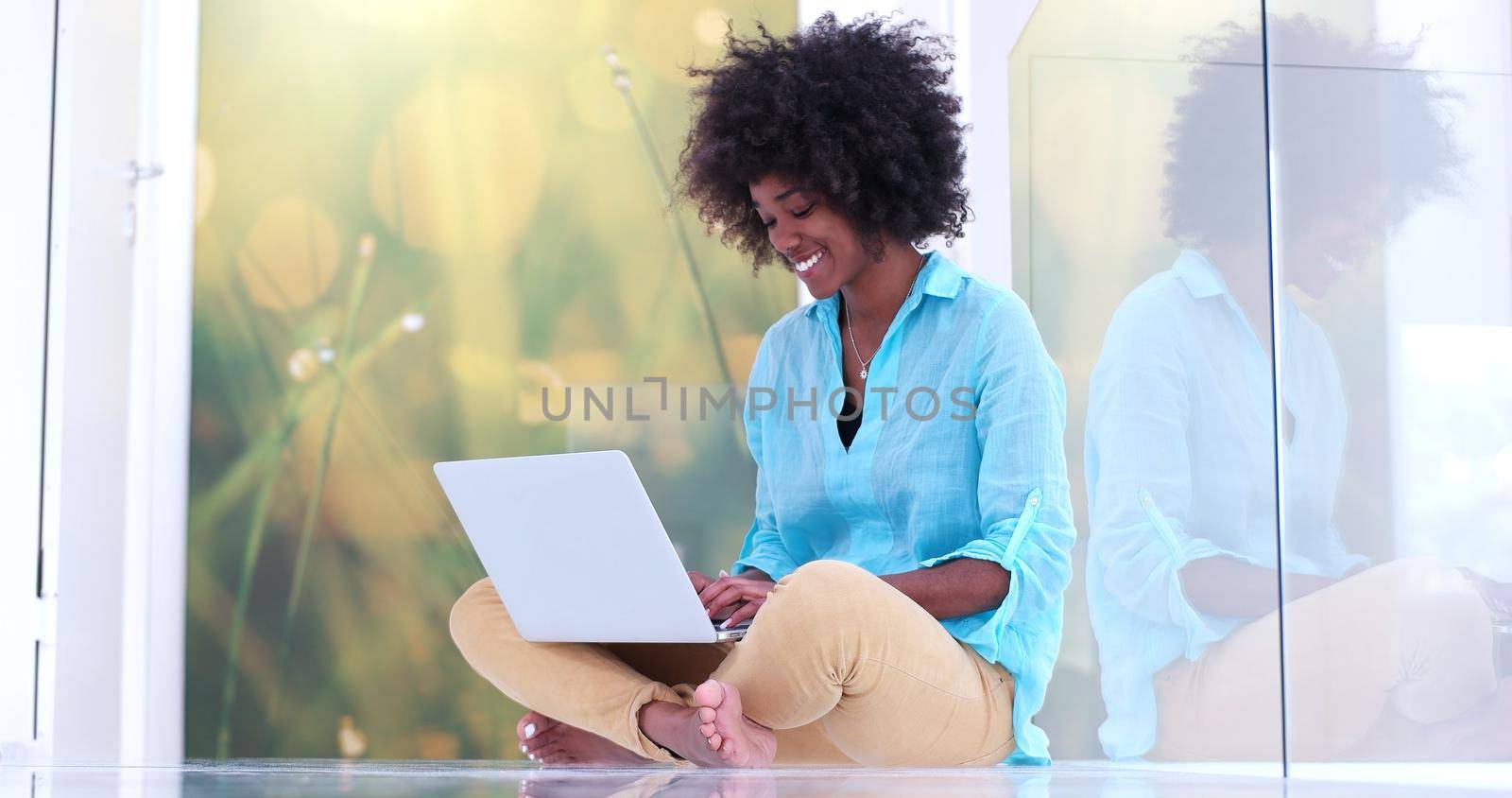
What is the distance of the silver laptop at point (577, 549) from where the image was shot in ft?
4.38

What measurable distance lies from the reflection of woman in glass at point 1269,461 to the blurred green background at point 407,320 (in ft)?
5.12

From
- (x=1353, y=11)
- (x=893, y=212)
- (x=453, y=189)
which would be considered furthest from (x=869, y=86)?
(x=453, y=189)

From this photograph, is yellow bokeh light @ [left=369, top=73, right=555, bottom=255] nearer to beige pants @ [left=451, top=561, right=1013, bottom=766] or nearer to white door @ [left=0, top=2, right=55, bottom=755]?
white door @ [left=0, top=2, right=55, bottom=755]

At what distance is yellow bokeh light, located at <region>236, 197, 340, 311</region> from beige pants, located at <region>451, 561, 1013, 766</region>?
154cm

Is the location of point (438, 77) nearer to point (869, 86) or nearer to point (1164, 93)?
point (869, 86)

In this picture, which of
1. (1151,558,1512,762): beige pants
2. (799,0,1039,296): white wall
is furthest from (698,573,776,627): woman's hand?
(799,0,1039,296): white wall

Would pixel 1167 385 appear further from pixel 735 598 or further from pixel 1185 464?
pixel 735 598

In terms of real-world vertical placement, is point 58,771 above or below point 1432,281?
below

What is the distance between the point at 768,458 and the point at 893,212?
36 cm

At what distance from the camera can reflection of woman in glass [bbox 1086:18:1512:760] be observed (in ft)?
3.79

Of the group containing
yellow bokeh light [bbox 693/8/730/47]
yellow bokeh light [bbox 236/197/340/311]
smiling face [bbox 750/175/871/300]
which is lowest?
smiling face [bbox 750/175/871/300]

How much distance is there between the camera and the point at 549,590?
4.75ft

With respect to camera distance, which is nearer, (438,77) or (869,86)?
(869,86)

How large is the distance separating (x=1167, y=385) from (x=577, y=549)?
65cm
